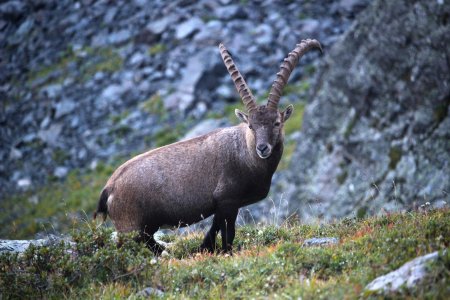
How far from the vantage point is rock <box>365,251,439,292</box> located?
23.7 feet

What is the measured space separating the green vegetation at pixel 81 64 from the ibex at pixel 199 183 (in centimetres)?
2478

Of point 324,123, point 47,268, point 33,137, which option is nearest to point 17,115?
point 33,137

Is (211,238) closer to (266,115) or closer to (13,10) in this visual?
(266,115)

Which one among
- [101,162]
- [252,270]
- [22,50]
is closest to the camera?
[252,270]

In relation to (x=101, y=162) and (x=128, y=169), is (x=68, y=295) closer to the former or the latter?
(x=128, y=169)

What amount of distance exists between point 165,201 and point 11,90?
28101mm

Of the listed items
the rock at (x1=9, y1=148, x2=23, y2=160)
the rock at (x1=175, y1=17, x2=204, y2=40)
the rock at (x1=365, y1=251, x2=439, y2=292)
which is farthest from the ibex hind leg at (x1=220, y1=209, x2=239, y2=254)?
the rock at (x1=175, y1=17, x2=204, y2=40)

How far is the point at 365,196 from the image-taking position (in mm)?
20031

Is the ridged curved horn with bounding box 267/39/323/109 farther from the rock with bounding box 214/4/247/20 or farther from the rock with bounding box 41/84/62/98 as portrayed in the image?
the rock with bounding box 41/84/62/98

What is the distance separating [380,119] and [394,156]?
4.79 ft

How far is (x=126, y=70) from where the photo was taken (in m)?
35.2

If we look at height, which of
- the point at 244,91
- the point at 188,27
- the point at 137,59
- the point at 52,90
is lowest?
the point at 52,90

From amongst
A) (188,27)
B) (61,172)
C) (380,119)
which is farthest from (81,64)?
(380,119)

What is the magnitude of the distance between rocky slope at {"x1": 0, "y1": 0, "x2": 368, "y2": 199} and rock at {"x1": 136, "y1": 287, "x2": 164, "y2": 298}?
22048 mm
